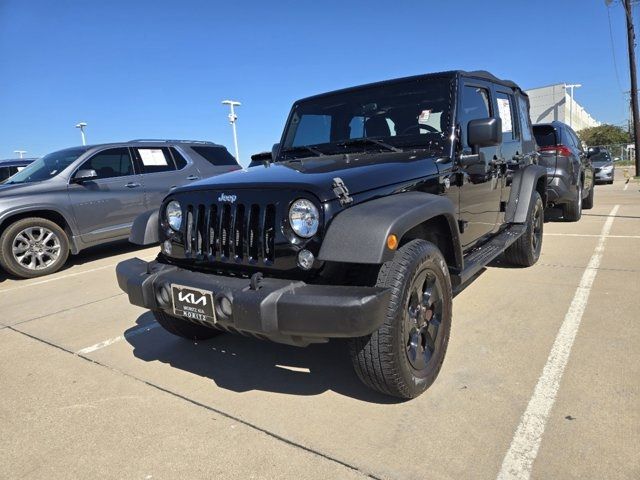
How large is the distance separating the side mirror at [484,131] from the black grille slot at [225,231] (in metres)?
1.78

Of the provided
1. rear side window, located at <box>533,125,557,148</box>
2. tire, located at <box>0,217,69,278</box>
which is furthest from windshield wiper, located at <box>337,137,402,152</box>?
rear side window, located at <box>533,125,557,148</box>

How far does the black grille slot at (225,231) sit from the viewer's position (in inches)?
101

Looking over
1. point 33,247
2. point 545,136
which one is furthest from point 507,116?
point 33,247

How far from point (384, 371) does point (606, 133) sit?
63.1 m

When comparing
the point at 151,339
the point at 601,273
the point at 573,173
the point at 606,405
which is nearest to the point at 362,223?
the point at 606,405

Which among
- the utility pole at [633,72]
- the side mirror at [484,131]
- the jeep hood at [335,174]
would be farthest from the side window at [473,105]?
the utility pole at [633,72]

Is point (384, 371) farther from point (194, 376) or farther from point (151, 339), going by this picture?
point (151, 339)

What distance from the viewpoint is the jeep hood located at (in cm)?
243

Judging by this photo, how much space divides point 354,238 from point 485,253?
1.87m

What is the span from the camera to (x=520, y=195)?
182 inches

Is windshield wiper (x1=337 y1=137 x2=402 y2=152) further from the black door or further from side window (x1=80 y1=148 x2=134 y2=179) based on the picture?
side window (x1=80 y1=148 x2=134 y2=179)

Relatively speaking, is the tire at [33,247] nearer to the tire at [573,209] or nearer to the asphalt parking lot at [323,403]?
the asphalt parking lot at [323,403]

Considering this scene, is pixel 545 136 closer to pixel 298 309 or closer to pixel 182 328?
pixel 182 328

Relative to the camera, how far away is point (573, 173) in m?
7.29
